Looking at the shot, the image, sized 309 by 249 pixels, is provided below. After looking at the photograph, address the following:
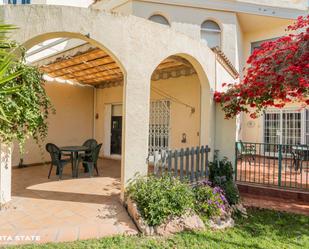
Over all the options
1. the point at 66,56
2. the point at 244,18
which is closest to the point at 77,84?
the point at 66,56

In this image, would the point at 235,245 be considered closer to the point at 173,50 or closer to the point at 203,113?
the point at 203,113

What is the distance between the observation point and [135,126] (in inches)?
226

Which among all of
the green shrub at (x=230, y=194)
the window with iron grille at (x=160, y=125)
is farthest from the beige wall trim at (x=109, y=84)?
the green shrub at (x=230, y=194)

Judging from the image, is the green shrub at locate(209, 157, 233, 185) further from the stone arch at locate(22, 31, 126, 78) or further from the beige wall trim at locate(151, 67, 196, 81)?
the stone arch at locate(22, 31, 126, 78)

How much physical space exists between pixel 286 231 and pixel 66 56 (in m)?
8.40

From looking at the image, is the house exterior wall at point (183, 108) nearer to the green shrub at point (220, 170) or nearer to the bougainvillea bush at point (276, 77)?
the bougainvillea bush at point (276, 77)

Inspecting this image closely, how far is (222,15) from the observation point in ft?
43.5

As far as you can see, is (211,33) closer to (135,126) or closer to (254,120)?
(254,120)

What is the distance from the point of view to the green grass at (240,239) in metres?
4.29

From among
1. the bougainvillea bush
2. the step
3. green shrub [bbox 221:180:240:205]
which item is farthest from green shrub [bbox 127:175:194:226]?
the bougainvillea bush

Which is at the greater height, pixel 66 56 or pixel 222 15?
pixel 222 15

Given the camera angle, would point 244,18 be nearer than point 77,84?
No

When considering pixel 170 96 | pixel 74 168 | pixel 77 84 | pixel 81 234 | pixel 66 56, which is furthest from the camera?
pixel 77 84

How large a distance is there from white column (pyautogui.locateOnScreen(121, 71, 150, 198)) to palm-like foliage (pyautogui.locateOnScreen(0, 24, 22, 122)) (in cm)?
240
